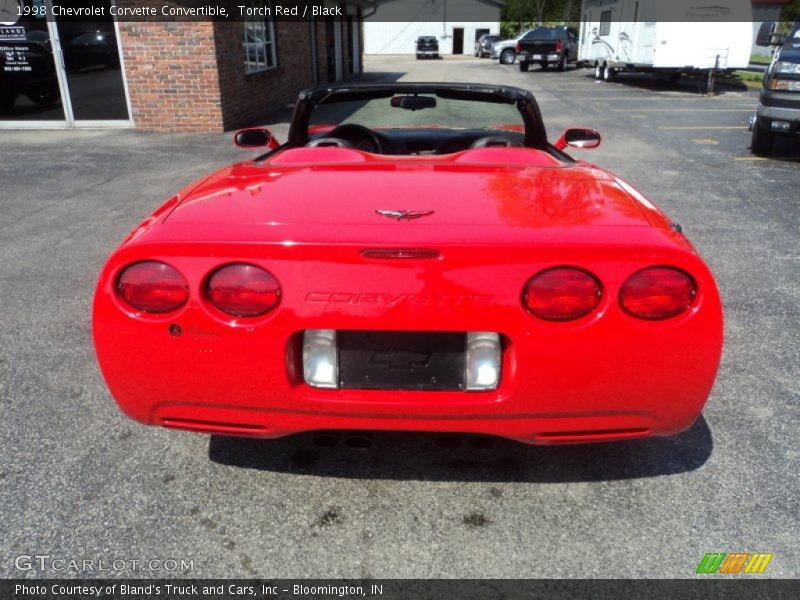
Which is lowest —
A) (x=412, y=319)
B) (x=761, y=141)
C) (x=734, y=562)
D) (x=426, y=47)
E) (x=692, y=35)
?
(x=426, y=47)

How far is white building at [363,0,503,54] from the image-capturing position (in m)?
51.8

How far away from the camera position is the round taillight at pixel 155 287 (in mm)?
1889

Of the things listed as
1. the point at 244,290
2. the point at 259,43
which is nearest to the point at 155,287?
the point at 244,290

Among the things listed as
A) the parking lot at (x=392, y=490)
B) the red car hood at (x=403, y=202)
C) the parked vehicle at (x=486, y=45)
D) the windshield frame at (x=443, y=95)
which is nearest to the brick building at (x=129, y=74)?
the parking lot at (x=392, y=490)

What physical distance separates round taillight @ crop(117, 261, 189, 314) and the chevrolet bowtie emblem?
61cm

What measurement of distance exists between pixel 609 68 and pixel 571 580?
80.3ft

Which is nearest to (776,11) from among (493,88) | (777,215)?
(777,215)

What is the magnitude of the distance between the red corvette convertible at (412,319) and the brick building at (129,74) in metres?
10.0

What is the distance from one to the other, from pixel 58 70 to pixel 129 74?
1523mm

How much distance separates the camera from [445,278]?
1785mm

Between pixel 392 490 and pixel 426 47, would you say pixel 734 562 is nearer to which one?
pixel 392 490

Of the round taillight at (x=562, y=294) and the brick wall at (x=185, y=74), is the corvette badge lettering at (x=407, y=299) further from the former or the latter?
the brick wall at (x=185, y=74)

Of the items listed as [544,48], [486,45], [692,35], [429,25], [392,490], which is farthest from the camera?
[429,25]

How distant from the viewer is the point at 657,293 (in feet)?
6.05
